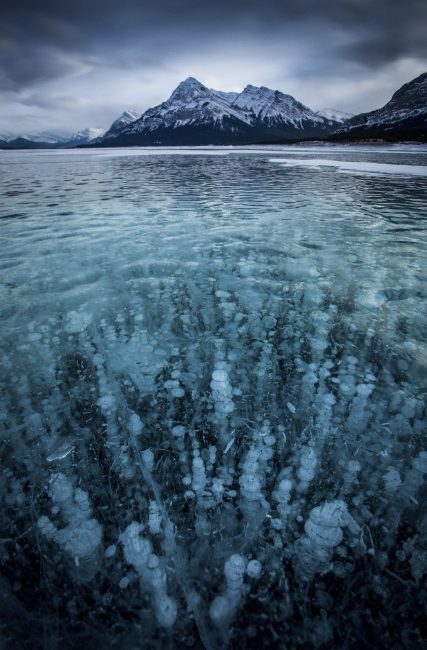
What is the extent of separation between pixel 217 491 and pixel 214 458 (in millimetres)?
287

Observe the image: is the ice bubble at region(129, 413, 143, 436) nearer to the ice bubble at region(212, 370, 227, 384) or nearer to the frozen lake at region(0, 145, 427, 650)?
the frozen lake at region(0, 145, 427, 650)

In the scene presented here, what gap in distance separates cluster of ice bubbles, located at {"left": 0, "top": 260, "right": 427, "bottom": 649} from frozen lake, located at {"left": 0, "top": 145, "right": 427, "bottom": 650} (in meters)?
0.01

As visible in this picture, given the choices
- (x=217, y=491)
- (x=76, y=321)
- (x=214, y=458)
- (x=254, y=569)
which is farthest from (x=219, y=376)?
(x=76, y=321)

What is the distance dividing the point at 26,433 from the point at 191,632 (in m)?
2.11

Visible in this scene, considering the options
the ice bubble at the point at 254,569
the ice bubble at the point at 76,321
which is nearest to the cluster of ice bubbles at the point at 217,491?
the ice bubble at the point at 254,569

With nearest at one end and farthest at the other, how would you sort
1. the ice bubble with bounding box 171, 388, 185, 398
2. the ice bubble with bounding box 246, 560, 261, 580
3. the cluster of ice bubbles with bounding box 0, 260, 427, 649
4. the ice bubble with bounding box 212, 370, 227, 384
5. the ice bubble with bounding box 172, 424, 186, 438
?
the cluster of ice bubbles with bounding box 0, 260, 427, 649
the ice bubble with bounding box 246, 560, 261, 580
the ice bubble with bounding box 172, 424, 186, 438
the ice bubble with bounding box 171, 388, 185, 398
the ice bubble with bounding box 212, 370, 227, 384

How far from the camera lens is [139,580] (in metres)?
2.01

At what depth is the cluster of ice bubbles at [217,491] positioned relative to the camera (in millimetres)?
1885

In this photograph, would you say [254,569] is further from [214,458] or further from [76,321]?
[76,321]

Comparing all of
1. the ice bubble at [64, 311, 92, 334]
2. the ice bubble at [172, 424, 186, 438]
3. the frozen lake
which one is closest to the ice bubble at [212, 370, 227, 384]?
the frozen lake

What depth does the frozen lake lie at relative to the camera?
1.90 meters

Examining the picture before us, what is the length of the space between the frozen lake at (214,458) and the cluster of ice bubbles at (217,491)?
0.04 ft

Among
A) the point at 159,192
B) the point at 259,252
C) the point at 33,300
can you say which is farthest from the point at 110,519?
the point at 159,192

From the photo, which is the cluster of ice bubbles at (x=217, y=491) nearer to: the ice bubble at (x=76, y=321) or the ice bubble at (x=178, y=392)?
the ice bubble at (x=178, y=392)
